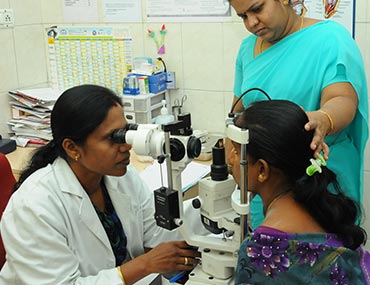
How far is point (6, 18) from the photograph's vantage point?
287 cm

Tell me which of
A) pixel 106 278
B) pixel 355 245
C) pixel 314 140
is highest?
pixel 314 140

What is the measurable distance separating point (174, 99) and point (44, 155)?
1.31 meters

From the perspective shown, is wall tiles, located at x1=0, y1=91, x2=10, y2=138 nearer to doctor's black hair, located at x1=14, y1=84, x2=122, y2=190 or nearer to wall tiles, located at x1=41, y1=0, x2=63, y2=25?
wall tiles, located at x1=41, y1=0, x2=63, y2=25

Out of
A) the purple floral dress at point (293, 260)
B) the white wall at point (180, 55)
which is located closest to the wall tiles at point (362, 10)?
the white wall at point (180, 55)

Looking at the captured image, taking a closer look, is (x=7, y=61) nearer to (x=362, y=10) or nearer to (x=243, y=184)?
(x=362, y=10)

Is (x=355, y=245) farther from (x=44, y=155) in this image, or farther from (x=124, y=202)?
(x=44, y=155)

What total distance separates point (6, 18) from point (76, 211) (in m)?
1.75

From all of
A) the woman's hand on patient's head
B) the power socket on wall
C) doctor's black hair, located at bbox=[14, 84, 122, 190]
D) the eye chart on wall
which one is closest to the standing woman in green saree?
the woman's hand on patient's head

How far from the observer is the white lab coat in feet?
4.51

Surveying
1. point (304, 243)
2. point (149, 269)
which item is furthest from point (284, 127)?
point (149, 269)

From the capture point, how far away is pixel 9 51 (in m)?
2.94

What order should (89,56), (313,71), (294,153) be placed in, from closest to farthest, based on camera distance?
(294,153) → (313,71) → (89,56)

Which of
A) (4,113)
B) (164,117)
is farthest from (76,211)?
(4,113)

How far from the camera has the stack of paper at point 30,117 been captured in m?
2.80
